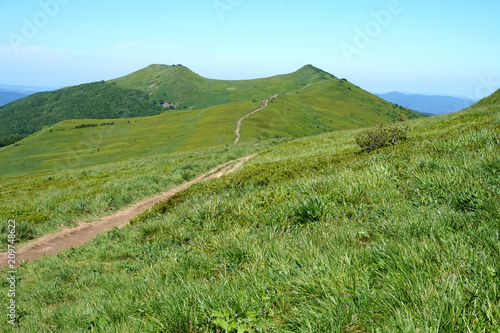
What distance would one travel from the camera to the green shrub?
14703mm

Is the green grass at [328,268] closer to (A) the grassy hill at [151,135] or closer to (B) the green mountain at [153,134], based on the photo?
(B) the green mountain at [153,134]

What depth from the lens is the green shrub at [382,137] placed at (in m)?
14.7

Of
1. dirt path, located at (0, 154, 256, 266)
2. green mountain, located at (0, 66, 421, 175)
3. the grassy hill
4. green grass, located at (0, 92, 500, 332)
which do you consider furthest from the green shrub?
the grassy hill

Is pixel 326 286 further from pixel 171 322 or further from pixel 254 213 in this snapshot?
pixel 254 213

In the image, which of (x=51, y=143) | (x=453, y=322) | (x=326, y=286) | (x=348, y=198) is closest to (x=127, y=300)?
(x=326, y=286)

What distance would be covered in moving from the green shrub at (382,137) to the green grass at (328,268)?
7200 millimetres

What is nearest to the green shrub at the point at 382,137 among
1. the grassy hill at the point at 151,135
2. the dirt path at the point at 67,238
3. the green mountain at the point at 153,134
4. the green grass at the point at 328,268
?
the green grass at the point at 328,268

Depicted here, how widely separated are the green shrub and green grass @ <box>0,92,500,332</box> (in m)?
7.20

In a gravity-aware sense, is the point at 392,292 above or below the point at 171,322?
above

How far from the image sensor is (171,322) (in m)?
2.87

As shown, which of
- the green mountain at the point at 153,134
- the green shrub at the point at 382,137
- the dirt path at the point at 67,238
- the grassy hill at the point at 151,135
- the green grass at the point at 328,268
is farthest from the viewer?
the green mountain at the point at 153,134

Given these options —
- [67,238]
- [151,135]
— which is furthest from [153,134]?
[67,238]

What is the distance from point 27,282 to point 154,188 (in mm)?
13374

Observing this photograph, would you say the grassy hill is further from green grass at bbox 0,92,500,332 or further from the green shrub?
green grass at bbox 0,92,500,332
